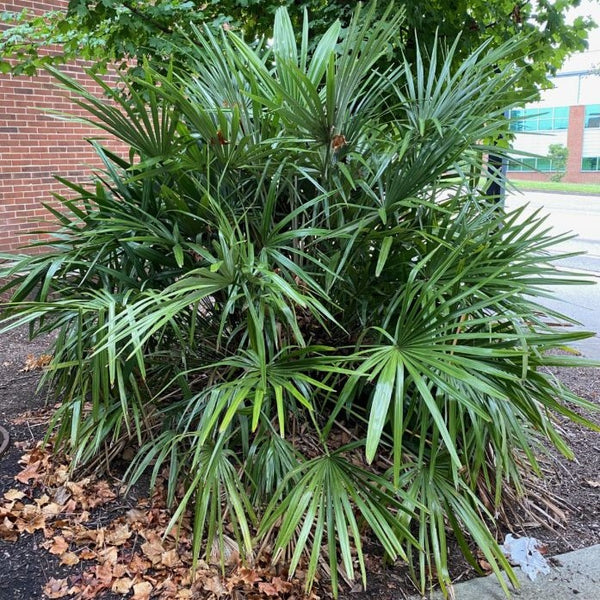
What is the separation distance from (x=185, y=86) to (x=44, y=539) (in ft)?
7.29

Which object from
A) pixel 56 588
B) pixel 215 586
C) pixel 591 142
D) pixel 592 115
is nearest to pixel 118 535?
pixel 56 588

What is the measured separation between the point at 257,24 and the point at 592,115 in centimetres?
3985

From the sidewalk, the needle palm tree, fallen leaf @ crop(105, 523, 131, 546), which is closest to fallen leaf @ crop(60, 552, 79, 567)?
fallen leaf @ crop(105, 523, 131, 546)

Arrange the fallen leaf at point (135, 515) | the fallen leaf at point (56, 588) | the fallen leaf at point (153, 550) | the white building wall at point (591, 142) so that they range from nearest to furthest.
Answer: the fallen leaf at point (56, 588), the fallen leaf at point (153, 550), the fallen leaf at point (135, 515), the white building wall at point (591, 142)

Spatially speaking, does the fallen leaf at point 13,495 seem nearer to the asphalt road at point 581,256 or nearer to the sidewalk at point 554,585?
the sidewalk at point 554,585

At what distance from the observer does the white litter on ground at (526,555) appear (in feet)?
8.30

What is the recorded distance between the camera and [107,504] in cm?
275

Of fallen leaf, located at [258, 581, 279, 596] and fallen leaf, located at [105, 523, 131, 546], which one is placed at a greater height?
fallen leaf, located at [105, 523, 131, 546]

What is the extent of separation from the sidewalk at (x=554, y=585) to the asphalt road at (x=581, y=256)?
1082 mm

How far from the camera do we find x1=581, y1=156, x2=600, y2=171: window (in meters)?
38.2

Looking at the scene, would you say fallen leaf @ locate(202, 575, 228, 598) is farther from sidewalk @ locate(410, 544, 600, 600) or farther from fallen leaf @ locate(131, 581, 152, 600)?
sidewalk @ locate(410, 544, 600, 600)

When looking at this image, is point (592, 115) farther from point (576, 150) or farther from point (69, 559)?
point (69, 559)

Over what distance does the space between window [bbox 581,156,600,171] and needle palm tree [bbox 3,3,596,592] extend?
40.4m

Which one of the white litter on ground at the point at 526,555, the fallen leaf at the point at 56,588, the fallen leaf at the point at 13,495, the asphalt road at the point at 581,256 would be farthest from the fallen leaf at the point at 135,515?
the asphalt road at the point at 581,256
